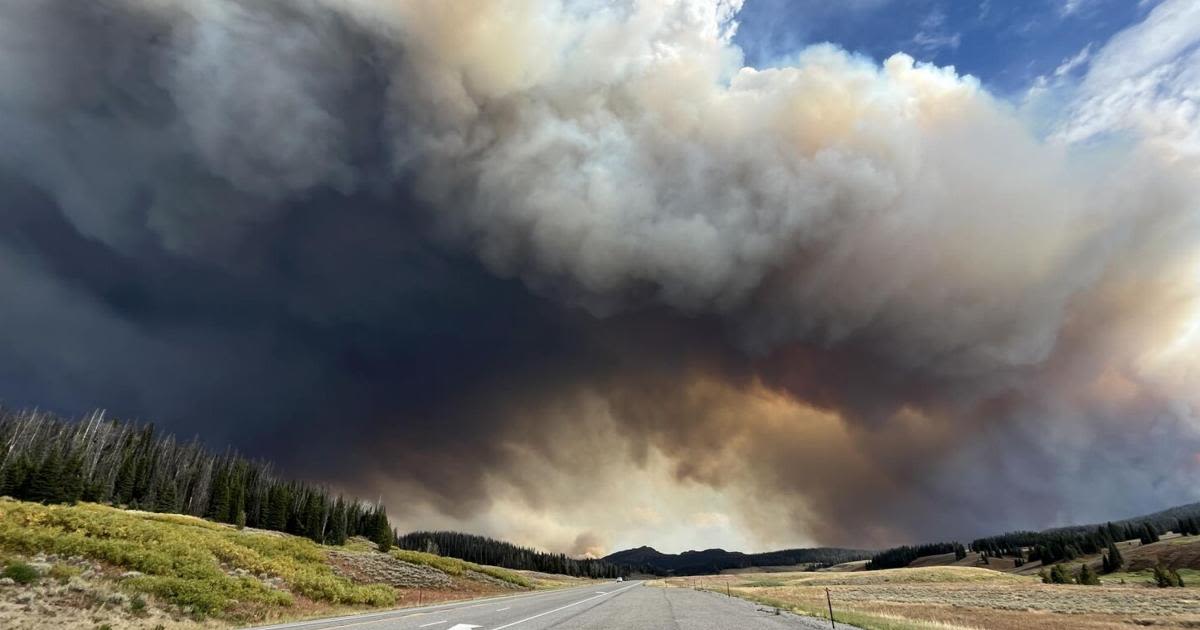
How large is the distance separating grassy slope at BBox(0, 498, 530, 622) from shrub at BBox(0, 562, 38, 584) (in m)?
1.77

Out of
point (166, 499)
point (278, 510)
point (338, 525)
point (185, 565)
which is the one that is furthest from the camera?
point (338, 525)

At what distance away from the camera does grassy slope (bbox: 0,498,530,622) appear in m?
26.0

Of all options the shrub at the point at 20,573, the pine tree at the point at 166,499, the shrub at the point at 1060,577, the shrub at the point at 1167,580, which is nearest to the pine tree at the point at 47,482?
the pine tree at the point at 166,499

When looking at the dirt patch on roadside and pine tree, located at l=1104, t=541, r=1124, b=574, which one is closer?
the dirt patch on roadside

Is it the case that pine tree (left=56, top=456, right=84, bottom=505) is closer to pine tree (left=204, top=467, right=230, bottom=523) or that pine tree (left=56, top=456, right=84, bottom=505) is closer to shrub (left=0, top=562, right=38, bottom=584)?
pine tree (left=204, top=467, right=230, bottom=523)

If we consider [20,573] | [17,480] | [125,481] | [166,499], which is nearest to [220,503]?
[166,499]

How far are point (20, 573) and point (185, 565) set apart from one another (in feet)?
30.1

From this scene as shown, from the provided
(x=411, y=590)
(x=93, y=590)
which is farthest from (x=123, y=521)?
(x=411, y=590)

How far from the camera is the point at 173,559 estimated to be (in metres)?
30.8

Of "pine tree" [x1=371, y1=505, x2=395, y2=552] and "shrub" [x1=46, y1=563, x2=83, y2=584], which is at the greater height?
"pine tree" [x1=371, y1=505, x2=395, y2=552]

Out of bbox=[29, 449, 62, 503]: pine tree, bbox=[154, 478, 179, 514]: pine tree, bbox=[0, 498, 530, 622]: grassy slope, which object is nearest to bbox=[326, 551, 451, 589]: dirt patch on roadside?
bbox=[0, 498, 530, 622]: grassy slope

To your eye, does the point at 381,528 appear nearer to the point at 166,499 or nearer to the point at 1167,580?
the point at 166,499

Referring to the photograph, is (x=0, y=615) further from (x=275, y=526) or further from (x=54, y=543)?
(x=275, y=526)

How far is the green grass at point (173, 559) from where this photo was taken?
26203 millimetres
